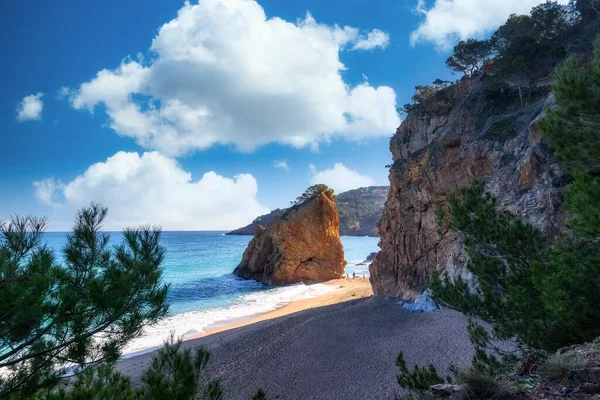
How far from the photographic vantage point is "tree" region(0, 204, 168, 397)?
13.4ft

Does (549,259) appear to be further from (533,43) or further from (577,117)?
(533,43)

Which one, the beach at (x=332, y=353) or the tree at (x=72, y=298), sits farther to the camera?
the beach at (x=332, y=353)

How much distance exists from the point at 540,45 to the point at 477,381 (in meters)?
19.8

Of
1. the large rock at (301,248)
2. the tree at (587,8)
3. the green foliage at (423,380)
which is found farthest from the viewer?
the large rock at (301,248)

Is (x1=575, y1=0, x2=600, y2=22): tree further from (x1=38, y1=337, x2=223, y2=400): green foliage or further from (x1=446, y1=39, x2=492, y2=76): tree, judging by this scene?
(x1=38, y1=337, x2=223, y2=400): green foliage

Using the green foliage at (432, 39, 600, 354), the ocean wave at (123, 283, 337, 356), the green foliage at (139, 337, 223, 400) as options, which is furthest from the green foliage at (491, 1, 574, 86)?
the ocean wave at (123, 283, 337, 356)

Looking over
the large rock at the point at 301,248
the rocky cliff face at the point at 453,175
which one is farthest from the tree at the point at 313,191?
the rocky cliff face at the point at 453,175

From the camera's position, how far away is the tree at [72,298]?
13.4 feet

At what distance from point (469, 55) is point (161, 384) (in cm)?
3019

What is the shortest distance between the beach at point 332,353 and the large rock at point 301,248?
68.2 feet

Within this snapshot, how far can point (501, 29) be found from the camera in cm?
2241

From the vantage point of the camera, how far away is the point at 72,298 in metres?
4.32

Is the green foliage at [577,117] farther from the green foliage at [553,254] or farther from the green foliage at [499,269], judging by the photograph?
the green foliage at [499,269]

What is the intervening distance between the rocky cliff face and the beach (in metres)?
3.33
